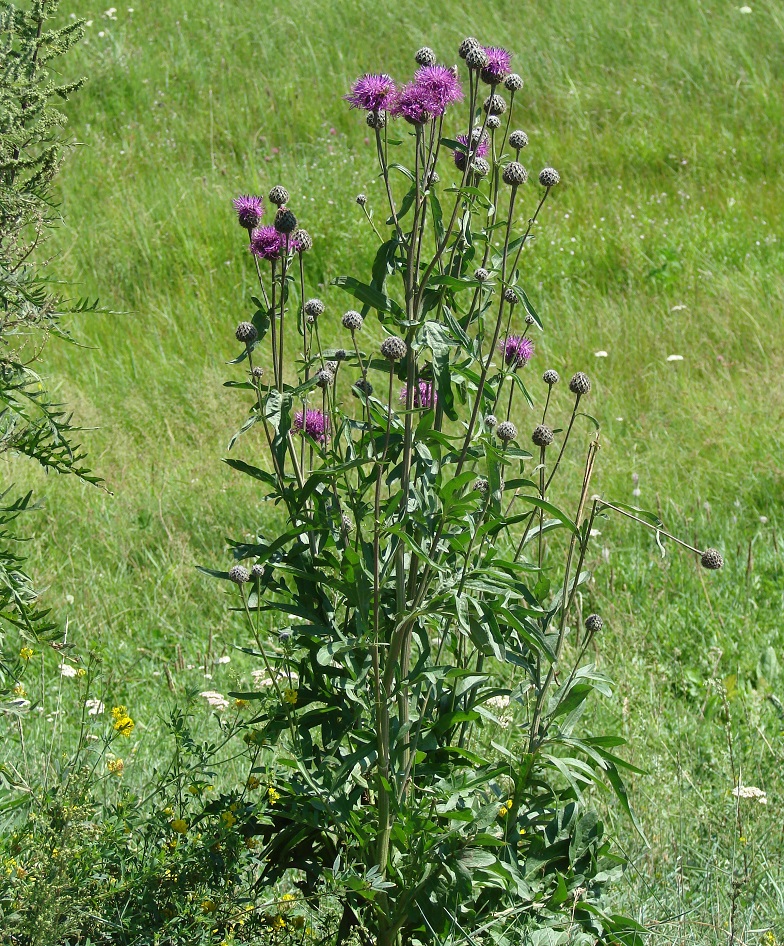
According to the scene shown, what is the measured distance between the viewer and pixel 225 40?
8523 mm

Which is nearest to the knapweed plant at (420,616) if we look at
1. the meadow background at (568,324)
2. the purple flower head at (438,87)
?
the purple flower head at (438,87)

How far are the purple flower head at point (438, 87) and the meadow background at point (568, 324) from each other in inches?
26.7

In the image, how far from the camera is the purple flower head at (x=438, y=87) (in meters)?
1.79

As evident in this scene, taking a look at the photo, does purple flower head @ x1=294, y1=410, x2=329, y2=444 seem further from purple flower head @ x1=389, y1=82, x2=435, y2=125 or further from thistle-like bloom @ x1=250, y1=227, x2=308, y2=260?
purple flower head @ x1=389, y1=82, x2=435, y2=125

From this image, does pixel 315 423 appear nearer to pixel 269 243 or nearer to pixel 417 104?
pixel 269 243

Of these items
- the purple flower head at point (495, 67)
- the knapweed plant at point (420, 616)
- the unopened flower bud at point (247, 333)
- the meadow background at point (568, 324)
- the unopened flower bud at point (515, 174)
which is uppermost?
the purple flower head at point (495, 67)

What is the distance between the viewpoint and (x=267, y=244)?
198cm

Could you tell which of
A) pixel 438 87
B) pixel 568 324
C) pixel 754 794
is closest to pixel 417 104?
pixel 438 87

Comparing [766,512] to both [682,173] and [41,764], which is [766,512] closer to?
[41,764]

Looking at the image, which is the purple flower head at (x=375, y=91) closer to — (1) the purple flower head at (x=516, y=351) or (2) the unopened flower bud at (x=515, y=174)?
(2) the unopened flower bud at (x=515, y=174)

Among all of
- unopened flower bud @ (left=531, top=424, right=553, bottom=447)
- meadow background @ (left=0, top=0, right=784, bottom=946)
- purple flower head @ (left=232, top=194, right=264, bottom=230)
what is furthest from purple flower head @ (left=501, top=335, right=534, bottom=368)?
meadow background @ (left=0, top=0, right=784, bottom=946)

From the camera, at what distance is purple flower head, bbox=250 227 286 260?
196 cm

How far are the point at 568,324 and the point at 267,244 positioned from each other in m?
3.80

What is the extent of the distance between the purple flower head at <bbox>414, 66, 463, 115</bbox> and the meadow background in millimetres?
678
